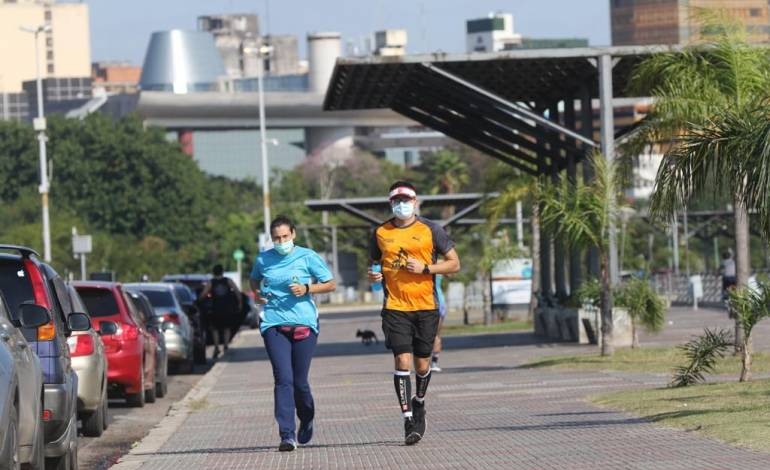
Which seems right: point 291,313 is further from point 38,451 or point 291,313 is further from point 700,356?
point 700,356

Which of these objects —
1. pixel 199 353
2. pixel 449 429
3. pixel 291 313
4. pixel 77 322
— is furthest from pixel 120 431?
pixel 199 353

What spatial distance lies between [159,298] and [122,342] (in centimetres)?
823

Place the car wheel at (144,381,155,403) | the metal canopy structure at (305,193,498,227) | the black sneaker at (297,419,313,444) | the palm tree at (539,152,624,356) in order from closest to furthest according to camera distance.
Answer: the black sneaker at (297,419,313,444), the car wheel at (144,381,155,403), the palm tree at (539,152,624,356), the metal canopy structure at (305,193,498,227)

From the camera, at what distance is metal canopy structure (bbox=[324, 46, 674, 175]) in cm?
2867

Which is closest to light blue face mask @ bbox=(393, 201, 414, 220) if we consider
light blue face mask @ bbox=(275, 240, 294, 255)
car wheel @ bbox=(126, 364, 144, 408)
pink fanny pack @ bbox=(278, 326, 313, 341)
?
light blue face mask @ bbox=(275, 240, 294, 255)

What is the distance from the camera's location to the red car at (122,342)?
2058 cm

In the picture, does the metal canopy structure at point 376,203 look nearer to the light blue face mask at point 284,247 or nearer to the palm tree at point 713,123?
the palm tree at point 713,123

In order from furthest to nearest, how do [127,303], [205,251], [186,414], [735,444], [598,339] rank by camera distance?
[205,251] < [598,339] < [127,303] < [186,414] < [735,444]

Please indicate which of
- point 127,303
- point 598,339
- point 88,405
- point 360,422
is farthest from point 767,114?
point 598,339

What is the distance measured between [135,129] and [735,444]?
9535cm

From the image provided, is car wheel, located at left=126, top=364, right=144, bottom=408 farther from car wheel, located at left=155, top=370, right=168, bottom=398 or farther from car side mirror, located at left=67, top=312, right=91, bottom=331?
car side mirror, located at left=67, top=312, right=91, bottom=331

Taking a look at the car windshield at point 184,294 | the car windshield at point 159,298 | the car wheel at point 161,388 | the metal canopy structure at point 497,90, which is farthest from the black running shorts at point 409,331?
the car windshield at point 184,294

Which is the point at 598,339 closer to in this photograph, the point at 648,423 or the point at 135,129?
the point at 648,423

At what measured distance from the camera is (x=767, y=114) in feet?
46.5
